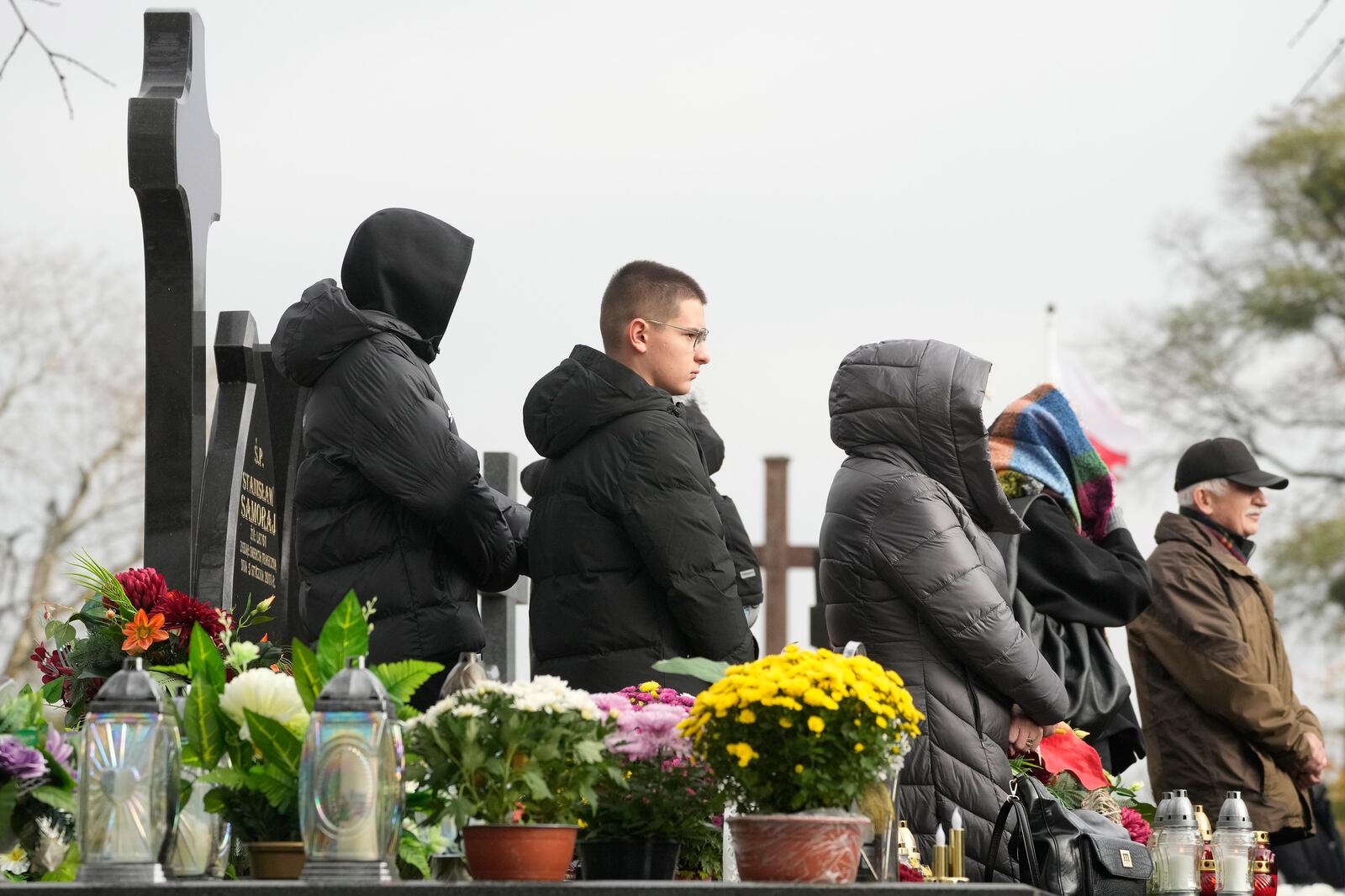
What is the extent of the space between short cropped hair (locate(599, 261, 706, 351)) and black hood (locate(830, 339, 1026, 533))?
0.53m

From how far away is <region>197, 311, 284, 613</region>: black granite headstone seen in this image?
6492 mm

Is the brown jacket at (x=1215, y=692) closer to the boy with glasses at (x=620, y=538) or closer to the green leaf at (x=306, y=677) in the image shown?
the boy with glasses at (x=620, y=538)

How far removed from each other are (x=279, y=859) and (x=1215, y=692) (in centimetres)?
476

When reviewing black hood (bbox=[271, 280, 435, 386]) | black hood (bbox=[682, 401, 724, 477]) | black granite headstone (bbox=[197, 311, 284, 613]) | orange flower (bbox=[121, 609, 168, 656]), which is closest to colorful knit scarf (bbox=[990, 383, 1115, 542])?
black hood (bbox=[682, 401, 724, 477])

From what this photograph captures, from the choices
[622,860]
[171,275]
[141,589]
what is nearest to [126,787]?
[622,860]

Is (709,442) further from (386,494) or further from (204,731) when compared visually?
(204,731)

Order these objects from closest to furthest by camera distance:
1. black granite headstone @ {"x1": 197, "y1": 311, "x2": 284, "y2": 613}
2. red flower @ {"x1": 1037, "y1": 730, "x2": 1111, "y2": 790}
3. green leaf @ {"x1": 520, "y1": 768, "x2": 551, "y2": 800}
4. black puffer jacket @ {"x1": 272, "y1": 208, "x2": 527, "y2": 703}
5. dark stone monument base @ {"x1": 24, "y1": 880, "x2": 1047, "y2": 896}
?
dark stone monument base @ {"x1": 24, "y1": 880, "x2": 1047, "y2": 896} → green leaf @ {"x1": 520, "y1": 768, "x2": 551, "y2": 800} → black puffer jacket @ {"x1": 272, "y1": 208, "x2": 527, "y2": 703} → red flower @ {"x1": 1037, "y1": 730, "x2": 1111, "y2": 790} → black granite headstone @ {"x1": 197, "y1": 311, "x2": 284, "y2": 613}

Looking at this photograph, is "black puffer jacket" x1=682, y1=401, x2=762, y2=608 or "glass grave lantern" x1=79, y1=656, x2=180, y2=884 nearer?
"glass grave lantern" x1=79, y1=656, x2=180, y2=884

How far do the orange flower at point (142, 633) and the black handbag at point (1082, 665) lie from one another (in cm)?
263

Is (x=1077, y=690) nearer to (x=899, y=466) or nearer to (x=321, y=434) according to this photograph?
(x=899, y=466)

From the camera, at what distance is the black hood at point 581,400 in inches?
204

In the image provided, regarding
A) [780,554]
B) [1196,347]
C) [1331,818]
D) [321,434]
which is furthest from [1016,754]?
[1196,347]

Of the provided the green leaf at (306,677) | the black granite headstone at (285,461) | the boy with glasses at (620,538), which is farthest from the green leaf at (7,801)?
the black granite headstone at (285,461)

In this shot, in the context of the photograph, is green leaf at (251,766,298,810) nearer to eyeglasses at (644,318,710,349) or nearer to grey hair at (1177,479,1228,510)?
eyeglasses at (644,318,710,349)
